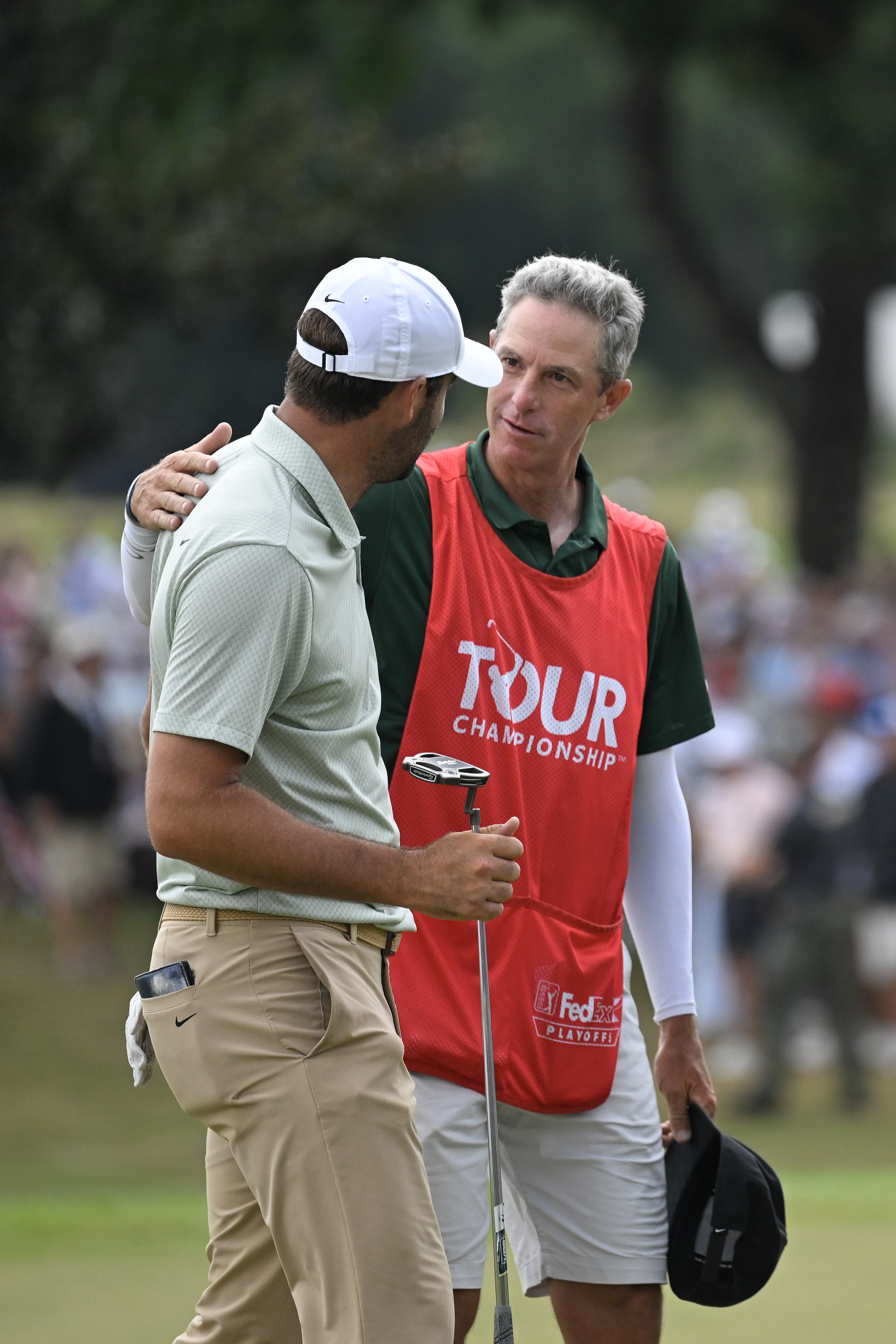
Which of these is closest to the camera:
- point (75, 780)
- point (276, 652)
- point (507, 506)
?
point (276, 652)

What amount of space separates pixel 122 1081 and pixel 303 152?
5490mm

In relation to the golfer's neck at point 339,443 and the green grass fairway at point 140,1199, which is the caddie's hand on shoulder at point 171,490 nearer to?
the golfer's neck at point 339,443

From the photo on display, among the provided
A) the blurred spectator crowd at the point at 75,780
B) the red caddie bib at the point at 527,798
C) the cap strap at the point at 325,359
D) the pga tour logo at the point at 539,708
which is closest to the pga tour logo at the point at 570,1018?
the red caddie bib at the point at 527,798

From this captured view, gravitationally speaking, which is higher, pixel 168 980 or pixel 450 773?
pixel 450 773

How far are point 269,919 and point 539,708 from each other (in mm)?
800

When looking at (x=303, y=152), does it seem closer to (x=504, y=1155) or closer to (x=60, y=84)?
(x=60, y=84)

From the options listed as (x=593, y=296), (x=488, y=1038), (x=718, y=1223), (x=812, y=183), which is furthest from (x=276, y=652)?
(x=812, y=183)

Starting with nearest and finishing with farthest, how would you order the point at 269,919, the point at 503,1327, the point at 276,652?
the point at 276,652 → the point at 269,919 → the point at 503,1327

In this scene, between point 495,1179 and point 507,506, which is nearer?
point 495,1179

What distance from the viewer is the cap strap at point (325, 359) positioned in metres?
2.56

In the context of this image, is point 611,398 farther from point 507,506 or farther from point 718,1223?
point 718,1223

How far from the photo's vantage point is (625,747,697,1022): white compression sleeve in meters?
3.43

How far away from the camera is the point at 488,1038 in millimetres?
2879

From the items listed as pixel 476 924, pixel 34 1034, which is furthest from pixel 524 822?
pixel 34 1034
